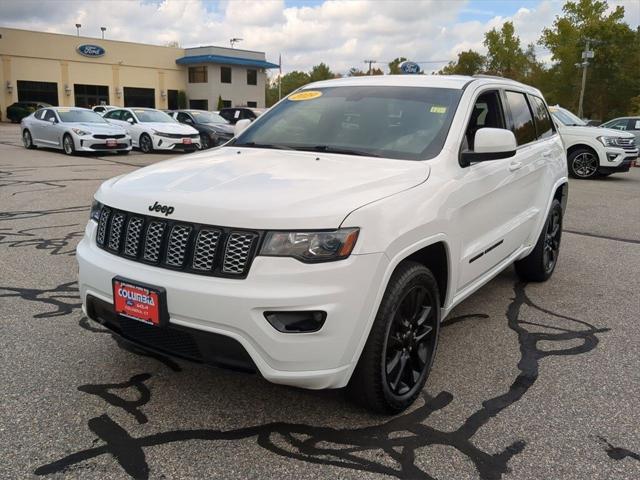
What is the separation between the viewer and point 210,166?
3408 millimetres

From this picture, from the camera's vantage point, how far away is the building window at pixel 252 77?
182ft

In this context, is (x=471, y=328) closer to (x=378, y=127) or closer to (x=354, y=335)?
(x=378, y=127)

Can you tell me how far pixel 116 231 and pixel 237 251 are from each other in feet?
2.63

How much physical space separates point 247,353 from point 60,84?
166 feet

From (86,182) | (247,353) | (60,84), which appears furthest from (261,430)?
(60,84)

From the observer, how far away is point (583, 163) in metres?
14.9

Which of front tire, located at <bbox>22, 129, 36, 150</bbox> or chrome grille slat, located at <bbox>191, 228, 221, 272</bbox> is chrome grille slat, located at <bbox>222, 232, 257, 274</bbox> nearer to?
chrome grille slat, located at <bbox>191, 228, 221, 272</bbox>

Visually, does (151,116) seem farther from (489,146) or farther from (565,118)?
(489,146)

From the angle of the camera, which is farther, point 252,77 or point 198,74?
point 252,77

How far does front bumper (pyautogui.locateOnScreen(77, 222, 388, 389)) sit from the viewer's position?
254 cm

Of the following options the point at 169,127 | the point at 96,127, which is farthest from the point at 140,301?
the point at 169,127

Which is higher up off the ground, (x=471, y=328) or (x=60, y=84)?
(x=60, y=84)

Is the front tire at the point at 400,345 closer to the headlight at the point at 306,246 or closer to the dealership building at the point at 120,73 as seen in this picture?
the headlight at the point at 306,246

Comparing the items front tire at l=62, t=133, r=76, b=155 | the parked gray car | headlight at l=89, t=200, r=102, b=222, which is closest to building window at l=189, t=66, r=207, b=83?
front tire at l=62, t=133, r=76, b=155
